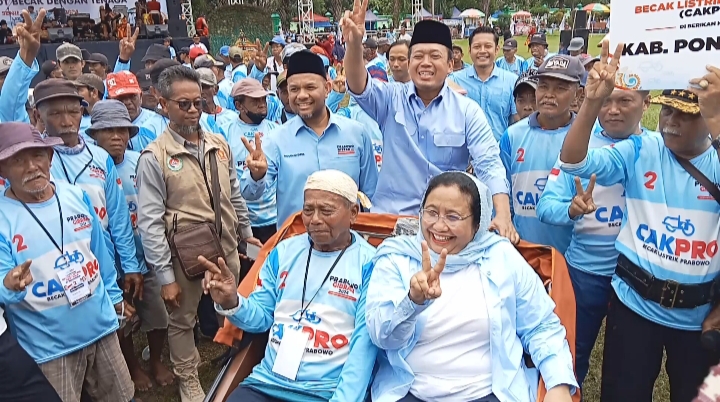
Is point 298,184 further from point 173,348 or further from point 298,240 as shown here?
point 173,348

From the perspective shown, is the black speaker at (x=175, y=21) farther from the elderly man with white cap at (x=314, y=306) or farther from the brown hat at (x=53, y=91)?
the elderly man with white cap at (x=314, y=306)

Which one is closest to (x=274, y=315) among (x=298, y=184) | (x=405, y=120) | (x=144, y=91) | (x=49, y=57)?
(x=298, y=184)

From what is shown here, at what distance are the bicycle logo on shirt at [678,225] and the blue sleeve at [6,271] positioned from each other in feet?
10.4

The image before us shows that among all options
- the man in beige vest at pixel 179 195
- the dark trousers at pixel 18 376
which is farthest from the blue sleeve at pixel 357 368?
the man in beige vest at pixel 179 195

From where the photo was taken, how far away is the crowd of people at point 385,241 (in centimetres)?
247

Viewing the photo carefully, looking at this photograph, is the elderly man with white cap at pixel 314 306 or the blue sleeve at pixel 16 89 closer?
the elderly man with white cap at pixel 314 306

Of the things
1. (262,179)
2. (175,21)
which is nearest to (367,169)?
(262,179)

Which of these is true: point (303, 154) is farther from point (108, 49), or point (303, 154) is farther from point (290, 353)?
point (108, 49)

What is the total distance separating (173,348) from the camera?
3734 millimetres

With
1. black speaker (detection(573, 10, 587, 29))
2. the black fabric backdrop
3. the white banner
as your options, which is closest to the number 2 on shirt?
black speaker (detection(573, 10, 587, 29))

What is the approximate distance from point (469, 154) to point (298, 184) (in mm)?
1172

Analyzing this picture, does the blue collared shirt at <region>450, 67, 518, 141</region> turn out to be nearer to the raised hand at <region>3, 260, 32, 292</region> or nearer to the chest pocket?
the chest pocket

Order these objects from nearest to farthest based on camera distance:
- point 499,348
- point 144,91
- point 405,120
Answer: point 499,348
point 405,120
point 144,91

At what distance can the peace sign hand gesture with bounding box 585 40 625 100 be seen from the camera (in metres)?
2.37
